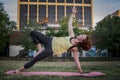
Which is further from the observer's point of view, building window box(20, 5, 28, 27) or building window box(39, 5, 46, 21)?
building window box(39, 5, 46, 21)

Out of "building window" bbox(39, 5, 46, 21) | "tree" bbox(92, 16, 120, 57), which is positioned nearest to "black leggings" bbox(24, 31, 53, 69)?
"tree" bbox(92, 16, 120, 57)

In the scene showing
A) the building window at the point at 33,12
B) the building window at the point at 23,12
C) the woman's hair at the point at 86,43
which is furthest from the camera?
the building window at the point at 33,12

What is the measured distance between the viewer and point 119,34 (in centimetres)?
4853

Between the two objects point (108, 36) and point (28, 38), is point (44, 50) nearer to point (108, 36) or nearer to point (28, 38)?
point (108, 36)

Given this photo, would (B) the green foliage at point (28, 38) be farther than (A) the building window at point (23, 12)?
No

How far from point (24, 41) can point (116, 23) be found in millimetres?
15652

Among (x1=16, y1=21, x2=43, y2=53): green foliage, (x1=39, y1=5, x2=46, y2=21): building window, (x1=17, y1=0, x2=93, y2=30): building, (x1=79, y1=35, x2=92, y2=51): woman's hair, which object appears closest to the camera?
(x1=79, y1=35, x2=92, y2=51): woman's hair

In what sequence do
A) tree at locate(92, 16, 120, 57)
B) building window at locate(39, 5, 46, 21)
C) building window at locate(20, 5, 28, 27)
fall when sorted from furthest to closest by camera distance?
1. building window at locate(39, 5, 46, 21)
2. building window at locate(20, 5, 28, 27)
3. tree at locate(92, 16, 120, 57)

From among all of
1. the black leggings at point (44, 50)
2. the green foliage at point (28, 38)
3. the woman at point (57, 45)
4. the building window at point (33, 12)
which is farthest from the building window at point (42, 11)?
the woman at point (57, 45)

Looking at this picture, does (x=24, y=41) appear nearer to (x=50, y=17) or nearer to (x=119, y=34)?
(x=119, y=34)

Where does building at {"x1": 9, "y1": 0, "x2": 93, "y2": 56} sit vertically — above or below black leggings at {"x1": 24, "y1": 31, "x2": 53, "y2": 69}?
above

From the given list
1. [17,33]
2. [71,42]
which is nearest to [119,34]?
[17,33]

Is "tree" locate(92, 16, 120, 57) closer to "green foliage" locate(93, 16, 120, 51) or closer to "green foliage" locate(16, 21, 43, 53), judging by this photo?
"green foliage" locate(93, 16, 120, 51)

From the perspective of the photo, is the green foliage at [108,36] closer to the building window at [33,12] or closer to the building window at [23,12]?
the building window at [23,12]
